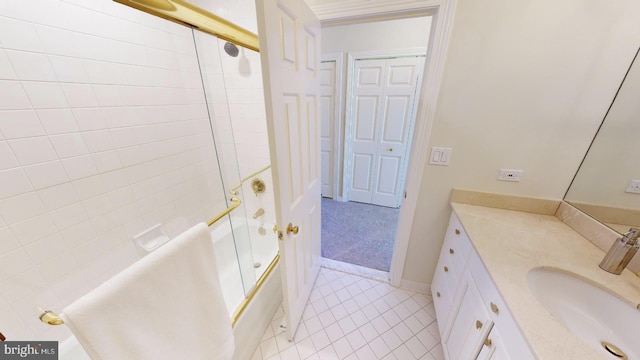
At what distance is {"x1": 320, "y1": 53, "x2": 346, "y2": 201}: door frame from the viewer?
247 cm

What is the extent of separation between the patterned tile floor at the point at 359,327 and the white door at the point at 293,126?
0.13 meters

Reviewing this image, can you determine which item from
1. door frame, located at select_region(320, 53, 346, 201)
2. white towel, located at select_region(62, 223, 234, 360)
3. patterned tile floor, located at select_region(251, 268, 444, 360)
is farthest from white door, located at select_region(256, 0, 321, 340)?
door frame, located at select_region(320, 53, 346, 201)

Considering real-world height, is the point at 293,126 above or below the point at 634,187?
above

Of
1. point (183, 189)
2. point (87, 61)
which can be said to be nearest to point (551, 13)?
point (87, 61)

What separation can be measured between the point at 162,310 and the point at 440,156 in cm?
157

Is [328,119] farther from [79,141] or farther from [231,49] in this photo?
[79,141]

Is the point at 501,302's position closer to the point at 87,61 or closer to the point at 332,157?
the point at 87,61

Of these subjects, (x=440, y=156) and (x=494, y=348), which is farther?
(x=440, y=156)

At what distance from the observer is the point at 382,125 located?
2.61 m

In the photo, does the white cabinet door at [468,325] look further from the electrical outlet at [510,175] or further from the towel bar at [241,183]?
the towel bar at [241,183]

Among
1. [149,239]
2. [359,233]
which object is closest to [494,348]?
[359,233]

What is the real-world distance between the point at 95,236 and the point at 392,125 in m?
2.85

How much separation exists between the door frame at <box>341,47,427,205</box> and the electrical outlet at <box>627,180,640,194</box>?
3.83ft

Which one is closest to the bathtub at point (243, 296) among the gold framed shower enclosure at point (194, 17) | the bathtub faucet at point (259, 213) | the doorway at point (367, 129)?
the bathtub faucet at point (259, 213)
